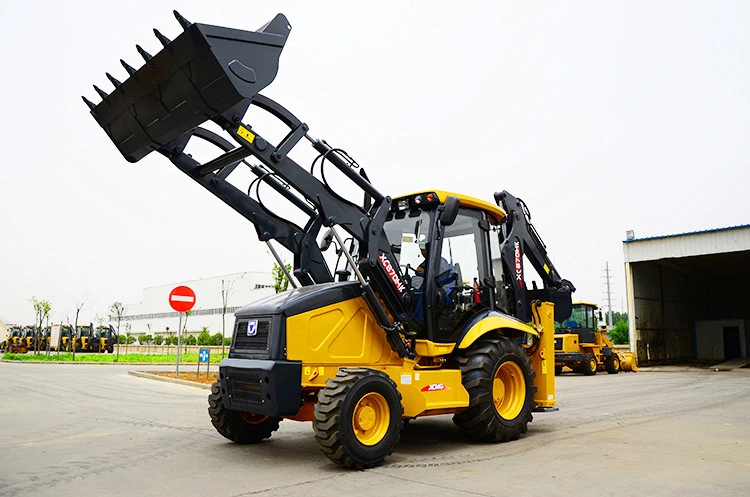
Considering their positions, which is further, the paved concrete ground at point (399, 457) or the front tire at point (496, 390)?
the front tire at point (496, 390)

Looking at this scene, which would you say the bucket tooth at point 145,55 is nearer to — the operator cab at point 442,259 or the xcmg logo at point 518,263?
the operator cab at point 442,259

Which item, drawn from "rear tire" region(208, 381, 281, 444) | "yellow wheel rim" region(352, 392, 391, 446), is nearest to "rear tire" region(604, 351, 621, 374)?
"rear tire" region(208, 381, 281, 444)

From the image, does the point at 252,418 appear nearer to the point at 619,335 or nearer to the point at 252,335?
the point at 252,335

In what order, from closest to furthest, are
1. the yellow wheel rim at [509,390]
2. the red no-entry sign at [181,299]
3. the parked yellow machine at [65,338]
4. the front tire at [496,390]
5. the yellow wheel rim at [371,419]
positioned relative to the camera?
the yellow wheel rim at [371,419], the front tire at [496,390], the yellow wheel rim at [509,390], the red no-entry sign at [181,299], the parked yellow machine at [65,338]

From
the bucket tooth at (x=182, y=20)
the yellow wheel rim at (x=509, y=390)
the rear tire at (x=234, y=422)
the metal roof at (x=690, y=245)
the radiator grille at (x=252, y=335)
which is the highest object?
the metal roof at (x=690, y=245)

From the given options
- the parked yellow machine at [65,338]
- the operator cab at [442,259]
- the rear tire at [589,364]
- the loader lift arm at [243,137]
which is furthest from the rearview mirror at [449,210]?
the parked yellow machine at [65,338]

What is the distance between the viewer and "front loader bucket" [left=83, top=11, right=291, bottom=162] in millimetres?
6090

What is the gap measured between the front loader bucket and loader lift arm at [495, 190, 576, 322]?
423 cm

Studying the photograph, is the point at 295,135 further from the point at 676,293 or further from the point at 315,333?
the point at 676,293

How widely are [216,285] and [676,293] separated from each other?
54.4m

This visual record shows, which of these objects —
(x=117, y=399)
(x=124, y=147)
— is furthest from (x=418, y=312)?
(x=117, y=399)

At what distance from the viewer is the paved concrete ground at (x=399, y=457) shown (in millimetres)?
5602

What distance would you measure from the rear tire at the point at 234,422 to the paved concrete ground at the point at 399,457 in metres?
0.18

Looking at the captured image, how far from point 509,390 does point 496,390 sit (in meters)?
0.28
